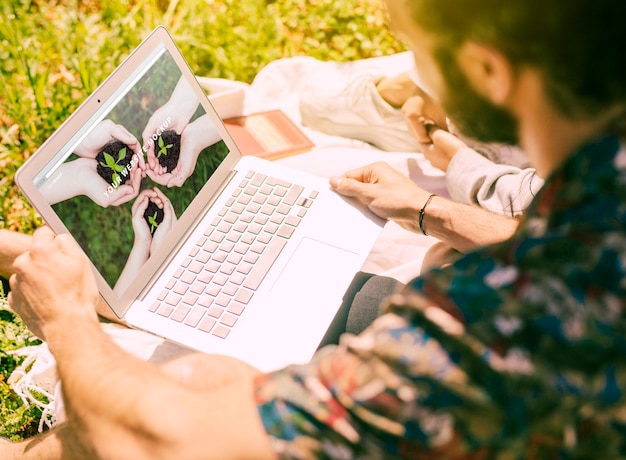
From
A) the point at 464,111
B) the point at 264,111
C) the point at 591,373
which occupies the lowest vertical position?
the point at 264,111

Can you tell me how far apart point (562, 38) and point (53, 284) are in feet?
3.03

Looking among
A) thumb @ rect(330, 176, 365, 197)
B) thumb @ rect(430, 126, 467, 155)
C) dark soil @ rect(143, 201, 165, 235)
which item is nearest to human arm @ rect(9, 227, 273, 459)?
dark soil @ rect(143, 201, 165, 235)

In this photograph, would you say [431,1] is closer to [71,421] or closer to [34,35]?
[71,421]

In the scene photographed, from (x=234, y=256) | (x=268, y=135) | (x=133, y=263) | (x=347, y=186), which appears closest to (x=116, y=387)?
(x=133, y=263)

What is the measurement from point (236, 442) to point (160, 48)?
0.92 metres

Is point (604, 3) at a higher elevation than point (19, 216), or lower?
higher

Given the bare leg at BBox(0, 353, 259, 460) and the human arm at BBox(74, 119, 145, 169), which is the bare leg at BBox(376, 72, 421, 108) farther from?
the bare leg at BBox(0, 353, 259, 460)

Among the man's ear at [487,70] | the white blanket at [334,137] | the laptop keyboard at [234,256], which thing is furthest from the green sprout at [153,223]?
the man's ear at [487,70]

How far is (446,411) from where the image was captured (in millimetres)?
628

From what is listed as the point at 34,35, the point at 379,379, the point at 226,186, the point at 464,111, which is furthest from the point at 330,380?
the point at 34,35

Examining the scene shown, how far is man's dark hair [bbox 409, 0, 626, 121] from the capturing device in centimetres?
63

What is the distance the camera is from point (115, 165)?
1.20m

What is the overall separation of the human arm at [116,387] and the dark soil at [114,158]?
0.17 meters

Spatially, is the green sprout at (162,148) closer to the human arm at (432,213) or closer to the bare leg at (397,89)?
the human arm at (432,213)
